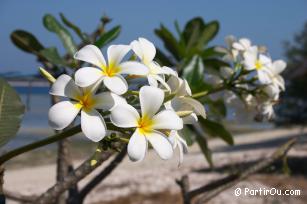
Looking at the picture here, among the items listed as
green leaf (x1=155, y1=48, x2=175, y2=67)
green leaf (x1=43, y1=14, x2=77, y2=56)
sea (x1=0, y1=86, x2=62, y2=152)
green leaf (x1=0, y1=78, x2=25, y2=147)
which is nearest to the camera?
green leaf (x1=0, y1=78, x2=25, y2=147)

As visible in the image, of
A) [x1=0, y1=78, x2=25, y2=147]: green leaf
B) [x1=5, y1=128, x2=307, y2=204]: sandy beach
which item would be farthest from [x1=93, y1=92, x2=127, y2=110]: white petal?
[x1=5, y1=128, x2=307, y2=204]: sandy beach

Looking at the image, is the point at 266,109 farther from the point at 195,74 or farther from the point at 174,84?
the point at 174,84

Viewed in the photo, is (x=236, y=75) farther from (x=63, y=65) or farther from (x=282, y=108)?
(x=282, y=108)

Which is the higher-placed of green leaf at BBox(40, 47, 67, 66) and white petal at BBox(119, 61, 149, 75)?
green leaf at BBox(40, 47, 67, 66)

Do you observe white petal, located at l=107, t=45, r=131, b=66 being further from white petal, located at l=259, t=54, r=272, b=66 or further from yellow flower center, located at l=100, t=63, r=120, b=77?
white petal, located at l=259, t=54, r=272, b=66

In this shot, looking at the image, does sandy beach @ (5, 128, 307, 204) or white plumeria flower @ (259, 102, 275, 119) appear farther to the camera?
sandy beach @ (5, 128, 307, 204)

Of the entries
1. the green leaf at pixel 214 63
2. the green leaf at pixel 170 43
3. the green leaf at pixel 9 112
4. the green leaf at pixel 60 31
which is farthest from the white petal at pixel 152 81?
the green leaf at pixel 170 43
